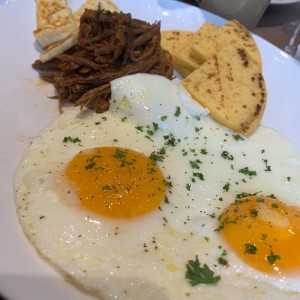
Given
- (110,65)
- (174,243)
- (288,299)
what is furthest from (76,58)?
(288,299)

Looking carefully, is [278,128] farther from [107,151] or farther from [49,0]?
[49,0]

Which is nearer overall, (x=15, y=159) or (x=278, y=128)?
(x=15, y=159)

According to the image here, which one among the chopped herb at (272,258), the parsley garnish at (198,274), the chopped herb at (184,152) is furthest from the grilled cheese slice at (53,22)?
the chopped herb at (272,258)

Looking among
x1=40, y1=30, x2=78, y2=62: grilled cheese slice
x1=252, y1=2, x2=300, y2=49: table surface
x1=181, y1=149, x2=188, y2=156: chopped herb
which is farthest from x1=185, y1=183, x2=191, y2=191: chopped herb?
x1=252, y1=2, x2=300, y2=49: table surface

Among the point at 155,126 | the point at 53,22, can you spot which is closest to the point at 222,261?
the point at 155,126

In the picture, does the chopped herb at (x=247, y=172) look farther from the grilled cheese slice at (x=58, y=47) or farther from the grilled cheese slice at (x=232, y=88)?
the grilled cheese slice at (x=58, y=47)

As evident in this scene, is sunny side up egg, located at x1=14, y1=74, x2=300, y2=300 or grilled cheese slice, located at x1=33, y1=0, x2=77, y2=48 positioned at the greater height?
grilled cheese slice, located at x1=33, y1=0, x2=77, y2=48

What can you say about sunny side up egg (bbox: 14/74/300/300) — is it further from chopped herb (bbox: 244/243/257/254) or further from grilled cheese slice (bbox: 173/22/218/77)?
grilled cheese slice (bbox: 173/22/218/77)
